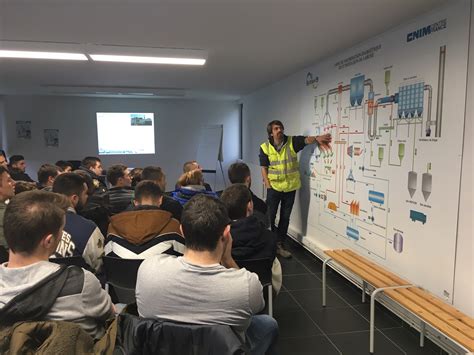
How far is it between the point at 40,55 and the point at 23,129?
513 cm

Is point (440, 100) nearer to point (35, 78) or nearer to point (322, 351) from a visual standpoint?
point (322, 351)

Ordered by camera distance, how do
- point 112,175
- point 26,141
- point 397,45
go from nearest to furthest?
point 397,45 → point 112,175 → point 26,141

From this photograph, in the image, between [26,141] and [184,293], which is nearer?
[184,293]

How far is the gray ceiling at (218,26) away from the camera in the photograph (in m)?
2.61

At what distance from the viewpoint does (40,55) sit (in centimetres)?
409

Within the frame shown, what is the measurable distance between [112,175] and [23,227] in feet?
8.38

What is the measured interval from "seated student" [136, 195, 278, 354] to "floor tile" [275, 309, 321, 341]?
169 cm

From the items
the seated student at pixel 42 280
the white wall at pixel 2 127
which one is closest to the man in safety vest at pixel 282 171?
the seated student at pixel 42 280

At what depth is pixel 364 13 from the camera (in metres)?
2.78

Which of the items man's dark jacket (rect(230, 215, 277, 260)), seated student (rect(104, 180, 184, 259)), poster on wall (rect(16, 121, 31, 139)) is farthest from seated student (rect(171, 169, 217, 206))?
poster on wall (rect(16, 121, 31, 139))

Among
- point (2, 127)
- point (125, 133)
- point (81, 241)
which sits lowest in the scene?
point (81, 241)

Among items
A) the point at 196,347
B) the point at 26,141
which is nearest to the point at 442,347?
the point at 196,347

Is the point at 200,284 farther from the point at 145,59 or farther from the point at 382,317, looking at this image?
the point at 145,59

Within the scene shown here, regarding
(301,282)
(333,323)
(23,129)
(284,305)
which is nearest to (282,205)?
(301,282)
